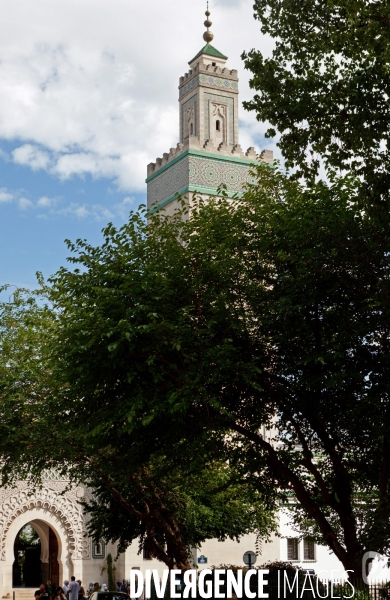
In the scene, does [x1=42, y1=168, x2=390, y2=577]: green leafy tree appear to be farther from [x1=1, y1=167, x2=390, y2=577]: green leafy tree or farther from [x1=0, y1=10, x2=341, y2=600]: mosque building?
[x1=0, y1=10, x2=341, y2=600]: mosque building

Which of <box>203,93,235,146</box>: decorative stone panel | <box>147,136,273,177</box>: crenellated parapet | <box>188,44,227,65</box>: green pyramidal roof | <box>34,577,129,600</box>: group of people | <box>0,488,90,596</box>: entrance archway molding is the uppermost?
<box>188,44,227,65</box>: green pyramidal roof

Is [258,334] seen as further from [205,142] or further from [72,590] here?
[205,142]

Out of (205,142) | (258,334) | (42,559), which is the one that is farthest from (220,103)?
(258,334)

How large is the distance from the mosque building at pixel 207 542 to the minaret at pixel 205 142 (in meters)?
0.04

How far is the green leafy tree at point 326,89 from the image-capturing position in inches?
514

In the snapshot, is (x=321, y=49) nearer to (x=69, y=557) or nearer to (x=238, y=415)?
(x=238, y=415)

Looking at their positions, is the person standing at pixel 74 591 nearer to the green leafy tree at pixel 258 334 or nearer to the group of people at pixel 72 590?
the group of people at pixel 72 590

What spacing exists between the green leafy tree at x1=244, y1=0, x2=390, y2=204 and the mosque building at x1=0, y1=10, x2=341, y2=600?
15.4 m

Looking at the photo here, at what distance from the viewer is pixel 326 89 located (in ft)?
45.3

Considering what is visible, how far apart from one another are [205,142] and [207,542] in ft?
51.7

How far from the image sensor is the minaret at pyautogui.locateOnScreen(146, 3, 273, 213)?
33875 mm

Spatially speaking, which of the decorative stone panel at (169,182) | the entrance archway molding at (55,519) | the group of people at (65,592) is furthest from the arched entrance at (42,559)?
Result: the decorative stone panel at (169,182)

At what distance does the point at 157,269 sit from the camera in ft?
52.7

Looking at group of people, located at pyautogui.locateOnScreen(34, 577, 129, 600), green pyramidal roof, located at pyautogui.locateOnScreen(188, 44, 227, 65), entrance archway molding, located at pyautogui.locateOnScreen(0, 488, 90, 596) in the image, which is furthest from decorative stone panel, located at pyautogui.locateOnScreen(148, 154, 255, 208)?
group of people, located at pyautogui.locateOnScreen(34, 577, 129, 600)
